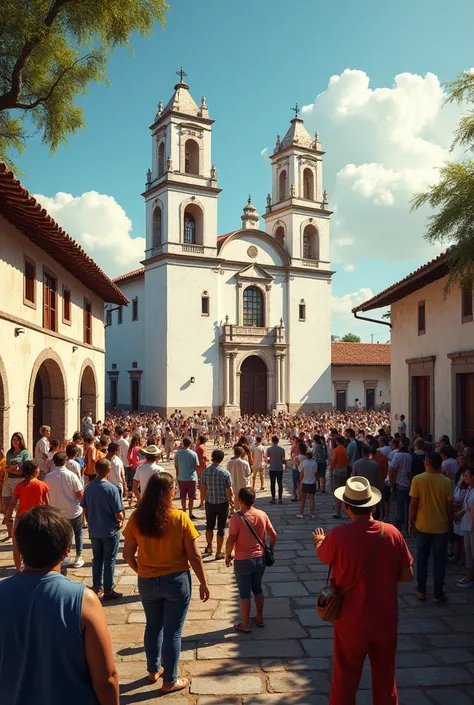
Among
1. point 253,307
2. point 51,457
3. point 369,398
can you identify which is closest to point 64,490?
point 51,457

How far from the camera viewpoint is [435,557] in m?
6.66

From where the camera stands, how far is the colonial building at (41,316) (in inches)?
459

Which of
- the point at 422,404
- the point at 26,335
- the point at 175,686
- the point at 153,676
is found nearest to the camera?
the point at 175,686

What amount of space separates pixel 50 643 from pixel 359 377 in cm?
3930

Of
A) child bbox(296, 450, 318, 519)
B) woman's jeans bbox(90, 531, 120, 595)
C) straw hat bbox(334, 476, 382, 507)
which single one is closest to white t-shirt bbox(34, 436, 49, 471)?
woman's jeans bbox(90, 531, 120, 595)

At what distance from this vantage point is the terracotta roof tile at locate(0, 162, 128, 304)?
31.2ft

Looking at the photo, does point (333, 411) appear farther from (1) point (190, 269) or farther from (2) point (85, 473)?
(2) point (85, 473)

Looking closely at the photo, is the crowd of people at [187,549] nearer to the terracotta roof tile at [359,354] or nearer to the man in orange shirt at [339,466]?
the man in orange shirt at [339,466]

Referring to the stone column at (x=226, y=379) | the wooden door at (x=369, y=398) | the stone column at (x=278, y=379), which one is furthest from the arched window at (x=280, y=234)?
the wooden door at (x=369, y=398)

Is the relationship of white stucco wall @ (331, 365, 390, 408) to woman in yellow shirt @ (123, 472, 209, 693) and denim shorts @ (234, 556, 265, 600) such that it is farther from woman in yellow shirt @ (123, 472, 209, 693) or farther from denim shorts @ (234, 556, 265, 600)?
woman in yellow shirt @ (123, 472, 209, 693)

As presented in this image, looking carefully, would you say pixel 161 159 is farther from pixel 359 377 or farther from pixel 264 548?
pixel 264 548

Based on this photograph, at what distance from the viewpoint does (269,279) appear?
36031 millimetres

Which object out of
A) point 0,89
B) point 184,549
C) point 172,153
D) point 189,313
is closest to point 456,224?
point 184,549

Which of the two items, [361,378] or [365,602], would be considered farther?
[361,378]
